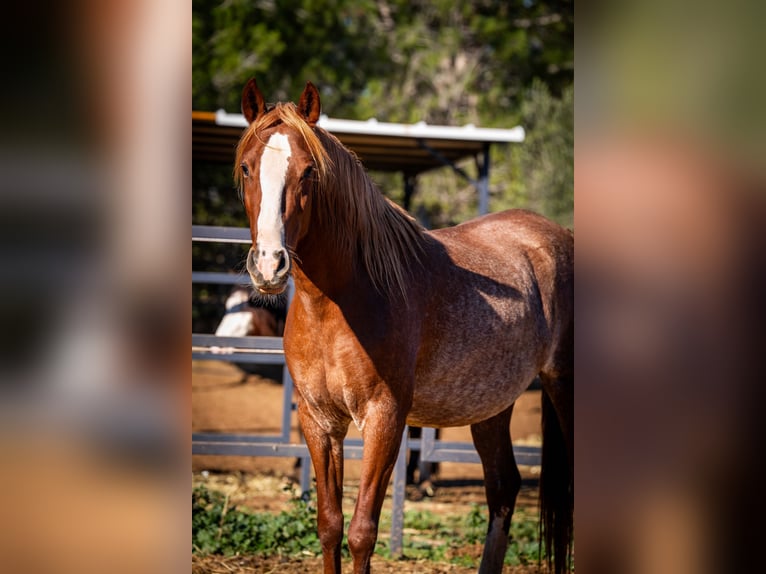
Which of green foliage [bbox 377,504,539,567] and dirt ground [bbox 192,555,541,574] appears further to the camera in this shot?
green foliage [bbox 377,504,539,567]

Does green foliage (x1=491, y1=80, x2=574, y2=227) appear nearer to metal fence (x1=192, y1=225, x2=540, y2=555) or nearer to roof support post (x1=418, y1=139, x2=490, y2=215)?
roof support post (x1=418, y1=139, x2=490, y2=215)

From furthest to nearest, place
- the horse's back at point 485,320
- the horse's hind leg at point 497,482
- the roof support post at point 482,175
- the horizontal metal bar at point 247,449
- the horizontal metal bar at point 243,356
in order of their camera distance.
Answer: the roof support post at point 482,175 → the horizontal metal bar at point 243,356 → the horizontal metal bar at point 247,449 → the horse's hind leg at point 497,482 → the horse's back at point 485,320

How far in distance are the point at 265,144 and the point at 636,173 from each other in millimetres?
1412

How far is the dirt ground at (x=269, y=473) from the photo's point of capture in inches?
165

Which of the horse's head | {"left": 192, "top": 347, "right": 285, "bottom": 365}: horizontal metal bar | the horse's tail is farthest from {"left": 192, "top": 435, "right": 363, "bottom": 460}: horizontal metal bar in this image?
the horse's head

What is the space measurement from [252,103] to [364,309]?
2.89 feet

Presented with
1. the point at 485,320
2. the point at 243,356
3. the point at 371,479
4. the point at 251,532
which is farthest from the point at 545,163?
the point at 371,479

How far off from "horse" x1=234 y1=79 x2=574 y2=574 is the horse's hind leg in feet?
0.07

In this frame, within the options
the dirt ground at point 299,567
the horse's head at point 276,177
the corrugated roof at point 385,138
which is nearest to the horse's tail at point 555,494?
the dirt ground at point 299,567

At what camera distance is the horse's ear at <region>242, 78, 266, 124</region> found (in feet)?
8.87

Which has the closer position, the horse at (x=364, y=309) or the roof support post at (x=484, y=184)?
the horse at (x=364, y=309)

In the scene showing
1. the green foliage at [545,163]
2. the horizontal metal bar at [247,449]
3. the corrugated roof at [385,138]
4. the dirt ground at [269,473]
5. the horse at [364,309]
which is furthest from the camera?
the green foliage at [545,163]

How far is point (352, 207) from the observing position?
284cm

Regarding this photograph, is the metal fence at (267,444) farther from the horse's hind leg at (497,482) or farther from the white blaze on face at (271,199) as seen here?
the white blaze on face at (271,199)
